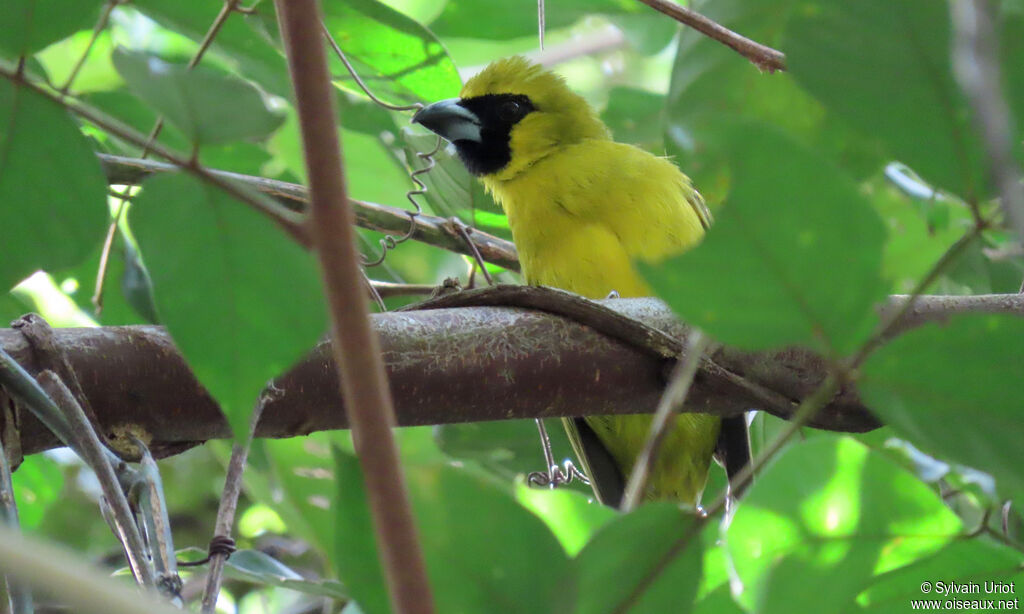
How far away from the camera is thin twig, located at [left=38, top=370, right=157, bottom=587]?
2.53 feet

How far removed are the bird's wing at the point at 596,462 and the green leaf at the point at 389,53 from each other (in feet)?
2.19

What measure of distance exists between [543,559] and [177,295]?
0.31 meters

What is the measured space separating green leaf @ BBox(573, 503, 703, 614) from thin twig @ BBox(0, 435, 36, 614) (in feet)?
1.39

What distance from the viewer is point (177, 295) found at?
703 mm

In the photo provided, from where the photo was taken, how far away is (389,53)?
1610 millimetres

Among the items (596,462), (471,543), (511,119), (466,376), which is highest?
(471,543)

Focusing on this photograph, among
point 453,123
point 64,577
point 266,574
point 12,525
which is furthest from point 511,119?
point 64,577

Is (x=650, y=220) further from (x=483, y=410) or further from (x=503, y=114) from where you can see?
(x=483, y=410)

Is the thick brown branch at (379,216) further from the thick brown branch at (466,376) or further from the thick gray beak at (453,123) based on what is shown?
the thick gray beak at (453,123)

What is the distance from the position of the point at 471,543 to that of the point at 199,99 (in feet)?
1.00

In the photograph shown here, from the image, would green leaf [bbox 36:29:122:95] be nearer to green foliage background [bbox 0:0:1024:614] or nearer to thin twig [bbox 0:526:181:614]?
green foliage background [bbox 0:0:1024:614]

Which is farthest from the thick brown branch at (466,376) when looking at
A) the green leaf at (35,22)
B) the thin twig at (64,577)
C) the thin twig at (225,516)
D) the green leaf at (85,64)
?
the green leaf at (85,64)

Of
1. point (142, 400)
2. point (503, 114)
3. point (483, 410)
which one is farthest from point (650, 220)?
point (142, 400)

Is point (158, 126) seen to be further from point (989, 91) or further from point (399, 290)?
point (989, 91)
